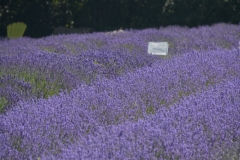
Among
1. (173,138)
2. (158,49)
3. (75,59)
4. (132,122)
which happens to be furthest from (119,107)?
(158,49)

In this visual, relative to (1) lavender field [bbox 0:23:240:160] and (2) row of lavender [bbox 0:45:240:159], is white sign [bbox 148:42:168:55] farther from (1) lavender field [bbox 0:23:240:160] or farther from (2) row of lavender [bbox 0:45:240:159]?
(2) row of lavender [bbox 0:45:240:159]

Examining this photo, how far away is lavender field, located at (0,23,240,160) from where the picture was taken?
258cm

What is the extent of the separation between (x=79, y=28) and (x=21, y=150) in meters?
8.79

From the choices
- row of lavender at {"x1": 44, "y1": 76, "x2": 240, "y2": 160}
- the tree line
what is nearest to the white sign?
row of lavender at {"x1": 44, "y1": 76, "x2": 240, "y2": 160}

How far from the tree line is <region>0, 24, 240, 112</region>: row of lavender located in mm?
3049

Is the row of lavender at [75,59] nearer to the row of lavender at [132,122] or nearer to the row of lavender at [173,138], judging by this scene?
the row of lavender at [132,122]

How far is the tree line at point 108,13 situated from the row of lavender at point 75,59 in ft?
10.0

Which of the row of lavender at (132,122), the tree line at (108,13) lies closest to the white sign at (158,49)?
the row of lavender at (132,122)

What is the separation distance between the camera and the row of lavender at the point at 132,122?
8.33 ft

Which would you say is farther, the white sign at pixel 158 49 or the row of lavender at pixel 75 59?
the white sign at pixel 158 49

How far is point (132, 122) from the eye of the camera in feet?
10.1

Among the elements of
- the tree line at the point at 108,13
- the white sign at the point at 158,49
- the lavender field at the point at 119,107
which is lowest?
the tree line at the point at 108,13

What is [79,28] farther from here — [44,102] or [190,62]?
[44,102]

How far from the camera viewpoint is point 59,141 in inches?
111
